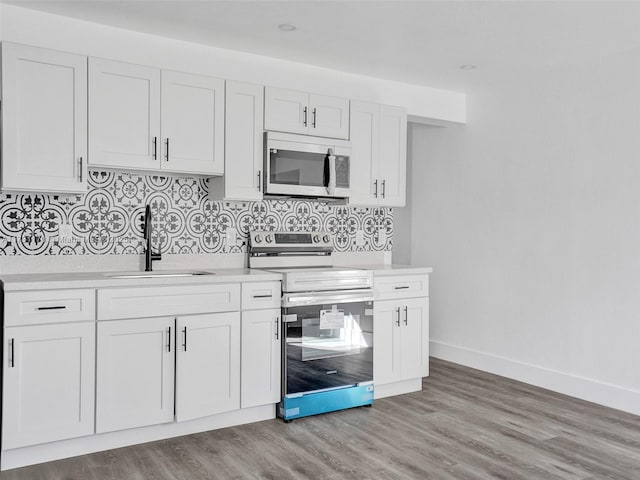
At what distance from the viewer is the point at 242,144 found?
3.77 m

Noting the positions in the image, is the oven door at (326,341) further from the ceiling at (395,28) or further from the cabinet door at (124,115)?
the ceiling at (395,28)

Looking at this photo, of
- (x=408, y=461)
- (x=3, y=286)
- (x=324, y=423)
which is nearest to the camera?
(x=3, y=286)

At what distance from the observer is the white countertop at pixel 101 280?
2831 mm

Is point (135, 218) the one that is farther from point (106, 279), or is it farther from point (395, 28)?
point (395, 28)

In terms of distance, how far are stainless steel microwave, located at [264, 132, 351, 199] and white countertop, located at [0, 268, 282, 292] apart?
659mm

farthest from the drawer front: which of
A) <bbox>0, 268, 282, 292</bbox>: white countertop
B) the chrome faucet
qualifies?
the chrome faucet

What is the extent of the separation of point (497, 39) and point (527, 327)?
2.31 meters

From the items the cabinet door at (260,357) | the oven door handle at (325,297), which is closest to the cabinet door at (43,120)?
the cabinet door at (260,357)

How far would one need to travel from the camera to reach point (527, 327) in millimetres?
4629

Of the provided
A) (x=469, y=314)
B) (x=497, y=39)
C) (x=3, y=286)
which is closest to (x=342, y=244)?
(x=469, y=314)

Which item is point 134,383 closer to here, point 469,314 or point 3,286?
point 3,286

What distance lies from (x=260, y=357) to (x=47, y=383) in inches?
47.9

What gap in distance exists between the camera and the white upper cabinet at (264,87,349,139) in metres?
3.87

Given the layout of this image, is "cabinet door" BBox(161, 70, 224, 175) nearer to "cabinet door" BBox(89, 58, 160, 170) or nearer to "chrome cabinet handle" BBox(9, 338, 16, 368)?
"cabinet door" BBox(89, 58, 160, 170)
